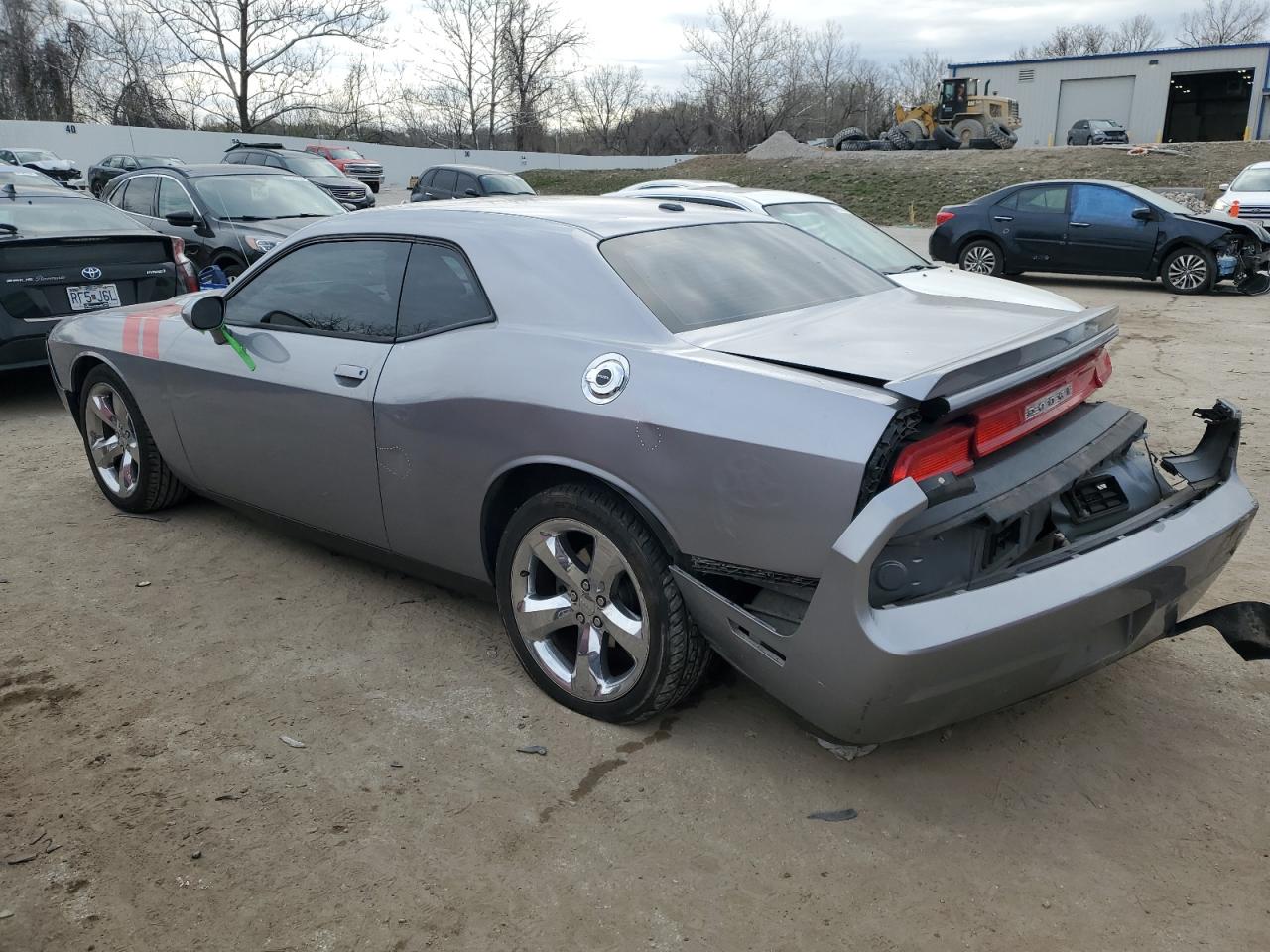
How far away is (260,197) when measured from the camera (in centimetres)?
1067

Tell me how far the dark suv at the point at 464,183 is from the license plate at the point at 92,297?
1121 cm

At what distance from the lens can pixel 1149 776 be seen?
285 cm

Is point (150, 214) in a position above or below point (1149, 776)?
above

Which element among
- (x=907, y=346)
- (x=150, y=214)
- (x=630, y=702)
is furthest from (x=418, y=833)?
(x=150, y=214)

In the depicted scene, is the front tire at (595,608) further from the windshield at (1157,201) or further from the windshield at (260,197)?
the windshield at (1157,201)

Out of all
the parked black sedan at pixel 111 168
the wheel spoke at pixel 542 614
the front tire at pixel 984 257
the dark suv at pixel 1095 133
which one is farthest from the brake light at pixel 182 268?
the dark suv at pixel 1095 133

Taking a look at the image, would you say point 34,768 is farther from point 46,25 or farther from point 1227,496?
point 46,25

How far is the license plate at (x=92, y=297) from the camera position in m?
7.18

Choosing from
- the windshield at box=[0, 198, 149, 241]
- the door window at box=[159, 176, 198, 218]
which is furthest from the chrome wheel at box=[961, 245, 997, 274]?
the windshield at box=[0, 198, 149, 241]

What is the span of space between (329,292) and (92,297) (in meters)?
4.38

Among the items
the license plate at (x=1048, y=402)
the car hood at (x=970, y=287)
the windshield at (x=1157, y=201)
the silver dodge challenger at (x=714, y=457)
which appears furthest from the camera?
the windshield at (x=1157, y=201)

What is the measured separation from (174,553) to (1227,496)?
422 centimetres

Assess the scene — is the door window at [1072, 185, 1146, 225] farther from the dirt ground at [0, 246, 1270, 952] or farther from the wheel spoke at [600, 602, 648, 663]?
the wheel spoke at [600, 602, 648, 663]

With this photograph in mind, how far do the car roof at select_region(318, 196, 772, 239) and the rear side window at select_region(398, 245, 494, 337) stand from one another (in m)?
0.15
